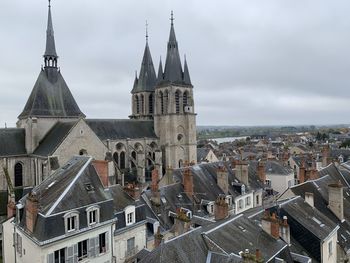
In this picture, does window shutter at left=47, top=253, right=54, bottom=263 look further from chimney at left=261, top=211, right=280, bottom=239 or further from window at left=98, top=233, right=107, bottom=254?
chimney at left=261, top=211, right=280, bottom=239

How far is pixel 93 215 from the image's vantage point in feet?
59.6

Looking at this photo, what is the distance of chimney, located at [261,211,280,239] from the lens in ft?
52.4

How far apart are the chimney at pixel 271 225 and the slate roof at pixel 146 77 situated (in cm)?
3962

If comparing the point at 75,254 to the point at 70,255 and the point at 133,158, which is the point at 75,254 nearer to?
the point at 70,255

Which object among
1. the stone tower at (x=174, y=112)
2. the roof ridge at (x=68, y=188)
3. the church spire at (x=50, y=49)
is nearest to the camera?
the roof ridge at (x=68, y=188)

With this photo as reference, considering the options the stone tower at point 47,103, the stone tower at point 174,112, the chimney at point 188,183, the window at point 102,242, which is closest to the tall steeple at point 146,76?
the stone tower at point 174,112

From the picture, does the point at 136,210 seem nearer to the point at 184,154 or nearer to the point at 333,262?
the point at 333,262

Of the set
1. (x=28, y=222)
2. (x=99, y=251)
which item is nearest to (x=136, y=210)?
(x=99, y=251)

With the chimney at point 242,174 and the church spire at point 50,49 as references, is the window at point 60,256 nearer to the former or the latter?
the chimney at point 242,174

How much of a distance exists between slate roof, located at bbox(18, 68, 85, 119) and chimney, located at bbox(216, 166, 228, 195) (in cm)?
1673

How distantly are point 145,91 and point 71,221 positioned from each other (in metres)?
37.7

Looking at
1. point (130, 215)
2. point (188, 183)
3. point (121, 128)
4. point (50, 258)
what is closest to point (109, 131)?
point (121, 128)

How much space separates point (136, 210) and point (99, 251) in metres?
3.48

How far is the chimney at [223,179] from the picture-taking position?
93.0 feet
